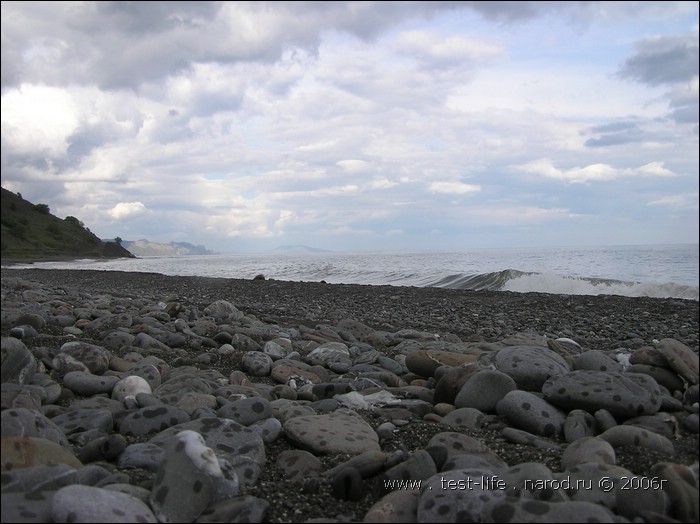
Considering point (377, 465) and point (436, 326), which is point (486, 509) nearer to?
point (377, 465)

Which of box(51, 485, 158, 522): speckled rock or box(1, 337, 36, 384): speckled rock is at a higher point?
box(1, 337, 36, 384): speckled rock

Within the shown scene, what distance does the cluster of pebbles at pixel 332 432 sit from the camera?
261cm

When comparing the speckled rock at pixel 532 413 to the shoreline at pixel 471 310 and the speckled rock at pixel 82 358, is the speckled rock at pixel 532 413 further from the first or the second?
the shoreline at pixel 471 310

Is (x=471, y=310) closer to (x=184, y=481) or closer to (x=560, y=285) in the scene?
(x=560, y=285)

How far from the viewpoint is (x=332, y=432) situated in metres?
3.92

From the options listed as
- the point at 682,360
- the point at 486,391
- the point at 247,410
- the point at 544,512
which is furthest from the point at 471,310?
the point at 544,512

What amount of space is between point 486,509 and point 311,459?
4.51 ft

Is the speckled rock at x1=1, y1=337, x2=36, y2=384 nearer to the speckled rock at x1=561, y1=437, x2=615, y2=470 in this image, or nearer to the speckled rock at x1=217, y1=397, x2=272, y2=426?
the speckled rock at x1=217, y1=397, x2=272, y2=426

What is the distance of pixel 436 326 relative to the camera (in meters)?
12.3

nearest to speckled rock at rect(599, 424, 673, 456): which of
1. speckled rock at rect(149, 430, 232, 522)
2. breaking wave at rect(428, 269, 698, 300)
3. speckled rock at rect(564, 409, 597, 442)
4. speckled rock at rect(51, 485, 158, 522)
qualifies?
speckled rock at rect(564, 409, 597, 442)

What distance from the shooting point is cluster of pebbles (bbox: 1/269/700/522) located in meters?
2.61

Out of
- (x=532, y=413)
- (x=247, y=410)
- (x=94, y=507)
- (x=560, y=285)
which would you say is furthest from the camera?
(x=560, y=285)

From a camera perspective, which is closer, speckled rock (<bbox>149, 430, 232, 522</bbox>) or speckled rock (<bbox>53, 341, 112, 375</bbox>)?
speckled rock (<bbox>149, 430, 232, 522</bbox>)

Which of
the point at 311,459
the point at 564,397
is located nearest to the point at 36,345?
the point at 311,459
